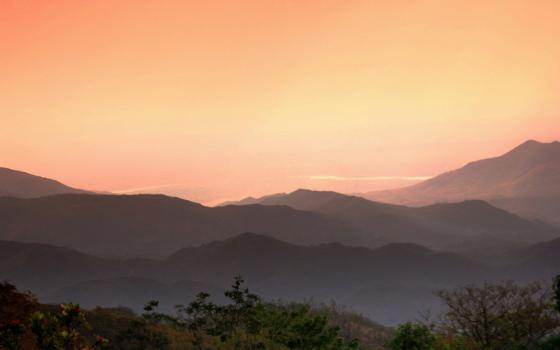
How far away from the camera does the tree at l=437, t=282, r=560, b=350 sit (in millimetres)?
32875

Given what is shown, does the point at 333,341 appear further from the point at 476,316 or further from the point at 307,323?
the point at 476,316

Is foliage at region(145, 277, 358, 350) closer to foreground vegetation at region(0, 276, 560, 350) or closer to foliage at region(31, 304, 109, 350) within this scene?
foreground vegetation at region(0, 276, 560, 350)

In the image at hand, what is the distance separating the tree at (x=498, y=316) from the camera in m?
32.9

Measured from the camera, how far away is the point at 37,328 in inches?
551

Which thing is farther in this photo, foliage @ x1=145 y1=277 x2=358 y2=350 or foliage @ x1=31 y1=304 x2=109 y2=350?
foliage @ x1=145 y1=277 x2=358 y2=350

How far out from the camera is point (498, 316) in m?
33.9

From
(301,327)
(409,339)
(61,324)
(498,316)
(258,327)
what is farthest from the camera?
(498,316)

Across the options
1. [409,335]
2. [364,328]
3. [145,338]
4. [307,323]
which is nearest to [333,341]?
[307,323]

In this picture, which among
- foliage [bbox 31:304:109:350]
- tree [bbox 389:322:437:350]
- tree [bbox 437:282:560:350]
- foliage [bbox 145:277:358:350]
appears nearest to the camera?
foliage [bbox 31:304:109:350]

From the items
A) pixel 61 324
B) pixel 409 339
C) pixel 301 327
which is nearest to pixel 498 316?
pixel 409 339

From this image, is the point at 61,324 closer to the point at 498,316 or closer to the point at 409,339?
the point at 409,339

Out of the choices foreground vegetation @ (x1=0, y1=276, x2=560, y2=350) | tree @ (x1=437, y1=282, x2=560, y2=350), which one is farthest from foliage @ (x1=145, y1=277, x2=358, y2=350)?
tree @ (x1=437, y1=282, x2=560, y2=350)

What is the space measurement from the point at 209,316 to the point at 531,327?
18556 mm

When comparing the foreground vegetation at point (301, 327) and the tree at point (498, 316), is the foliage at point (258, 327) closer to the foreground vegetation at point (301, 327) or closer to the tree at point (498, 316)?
the foreground vegetation at point (301, 327)
